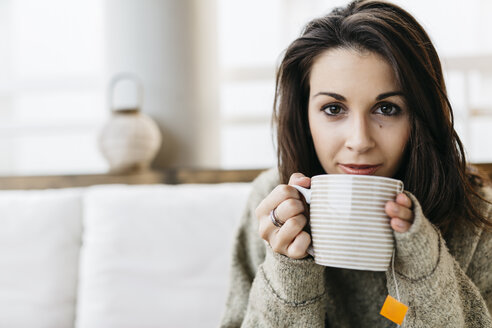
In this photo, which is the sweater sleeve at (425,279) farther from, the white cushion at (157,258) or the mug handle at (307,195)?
the white cushion at (157,258)

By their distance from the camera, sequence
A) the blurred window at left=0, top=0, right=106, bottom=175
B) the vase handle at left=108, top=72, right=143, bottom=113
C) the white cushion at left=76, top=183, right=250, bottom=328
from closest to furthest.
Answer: the white cushion at left=76, top=183, right=250, bottom=328 → the vase handle at left=108, top=72, right=143, bottom=113 → the blurred window at left=0, top=0, right=106, bottom=175

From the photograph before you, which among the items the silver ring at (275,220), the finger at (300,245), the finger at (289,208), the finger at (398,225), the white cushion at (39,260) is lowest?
the white cushion at (39,260)

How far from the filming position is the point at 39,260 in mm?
1281

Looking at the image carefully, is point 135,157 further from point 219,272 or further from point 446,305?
point 446,305

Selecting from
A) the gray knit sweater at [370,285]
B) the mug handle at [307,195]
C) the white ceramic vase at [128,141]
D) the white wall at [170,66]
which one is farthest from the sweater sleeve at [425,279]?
the white wall at [170,66]

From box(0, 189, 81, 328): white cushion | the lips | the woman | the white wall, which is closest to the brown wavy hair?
the woman

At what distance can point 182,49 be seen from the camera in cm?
178

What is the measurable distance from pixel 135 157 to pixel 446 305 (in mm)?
1131

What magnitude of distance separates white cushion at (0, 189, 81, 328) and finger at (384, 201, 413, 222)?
3.36 feet

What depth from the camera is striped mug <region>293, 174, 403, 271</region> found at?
1.94 feet

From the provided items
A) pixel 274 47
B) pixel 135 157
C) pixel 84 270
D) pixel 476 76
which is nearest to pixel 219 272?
pixel 84 270

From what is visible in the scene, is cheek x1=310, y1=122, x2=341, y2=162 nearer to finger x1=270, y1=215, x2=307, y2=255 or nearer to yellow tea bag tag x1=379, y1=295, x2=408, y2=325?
finger x1=270, y1=215, x2=307, y2=255

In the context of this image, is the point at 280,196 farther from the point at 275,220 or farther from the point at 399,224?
the point at 399,224

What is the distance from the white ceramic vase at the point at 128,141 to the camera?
1557mm
